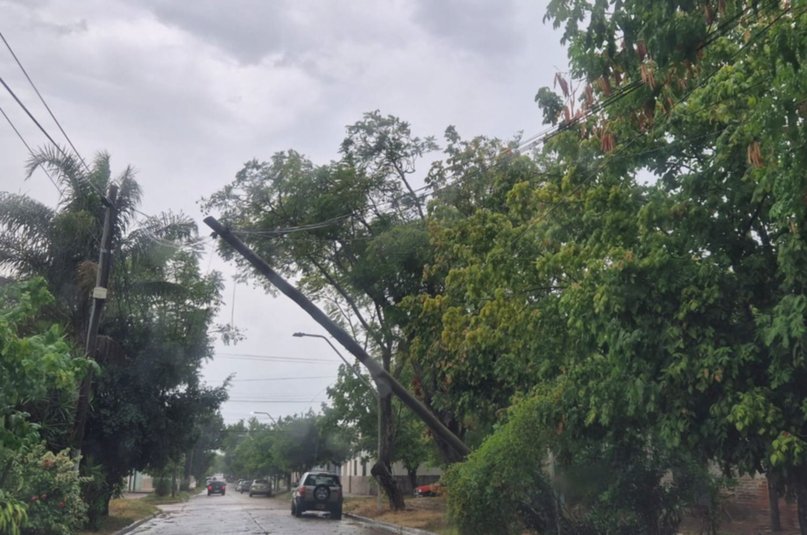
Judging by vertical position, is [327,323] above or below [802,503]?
above

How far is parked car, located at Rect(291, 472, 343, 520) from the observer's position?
33.2 meters

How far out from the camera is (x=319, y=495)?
3338 cm

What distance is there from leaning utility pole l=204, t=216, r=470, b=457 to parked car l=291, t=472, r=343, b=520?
11917 millimetres

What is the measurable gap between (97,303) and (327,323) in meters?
5.46

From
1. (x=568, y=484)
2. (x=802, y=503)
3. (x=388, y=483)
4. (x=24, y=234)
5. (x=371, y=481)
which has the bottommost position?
(x=802, y=503)

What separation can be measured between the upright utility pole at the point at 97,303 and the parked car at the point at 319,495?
14.5 metres

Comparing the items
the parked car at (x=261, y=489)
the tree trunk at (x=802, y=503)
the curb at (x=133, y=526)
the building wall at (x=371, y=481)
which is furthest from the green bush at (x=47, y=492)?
the parked car at (x=261, y=489)

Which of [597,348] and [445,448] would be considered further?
[445,448]

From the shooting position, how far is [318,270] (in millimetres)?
27469

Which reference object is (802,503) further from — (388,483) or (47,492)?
(388,483)

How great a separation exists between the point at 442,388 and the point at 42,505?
12536 millimetres

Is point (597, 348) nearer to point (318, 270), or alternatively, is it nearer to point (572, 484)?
point (572, 484)

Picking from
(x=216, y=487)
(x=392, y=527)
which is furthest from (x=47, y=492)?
(x=216, y=487)

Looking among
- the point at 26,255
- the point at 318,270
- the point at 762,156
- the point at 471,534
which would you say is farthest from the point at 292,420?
the point at 762,156
